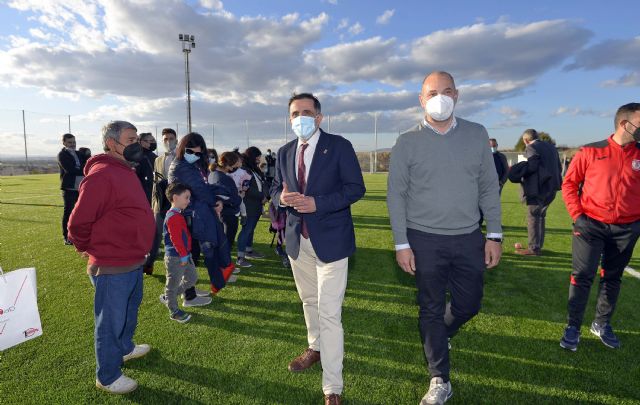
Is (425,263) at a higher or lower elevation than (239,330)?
higher

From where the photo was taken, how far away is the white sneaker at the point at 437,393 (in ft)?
8.16

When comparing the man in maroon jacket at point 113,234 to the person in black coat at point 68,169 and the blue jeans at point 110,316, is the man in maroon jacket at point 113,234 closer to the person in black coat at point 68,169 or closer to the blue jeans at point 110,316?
the blue jeans at point 110,316

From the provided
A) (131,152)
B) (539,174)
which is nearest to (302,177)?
(131,152)

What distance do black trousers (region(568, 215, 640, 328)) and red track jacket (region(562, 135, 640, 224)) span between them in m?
0.08

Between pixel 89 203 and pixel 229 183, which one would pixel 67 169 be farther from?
pixel 89 203

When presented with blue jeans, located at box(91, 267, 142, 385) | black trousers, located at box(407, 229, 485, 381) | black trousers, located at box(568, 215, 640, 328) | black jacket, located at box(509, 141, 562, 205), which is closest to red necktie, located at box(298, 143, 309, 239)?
Result: black trousers, located at box(407, 229, 485, 381)

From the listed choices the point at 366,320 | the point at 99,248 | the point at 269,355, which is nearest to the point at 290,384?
the point at 269,355

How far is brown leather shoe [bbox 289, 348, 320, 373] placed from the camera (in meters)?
2.96

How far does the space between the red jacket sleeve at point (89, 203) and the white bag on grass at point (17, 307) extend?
0.40 metres

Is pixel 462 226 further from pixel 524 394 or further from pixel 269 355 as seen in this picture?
pixel 269 355

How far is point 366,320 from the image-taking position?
392 centimetres

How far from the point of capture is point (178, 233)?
3.78m

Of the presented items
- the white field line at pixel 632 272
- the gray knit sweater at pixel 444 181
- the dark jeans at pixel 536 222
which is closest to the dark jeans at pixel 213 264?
the gray knit sweater at pixel 444 181

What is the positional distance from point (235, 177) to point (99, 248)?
3.41 m
